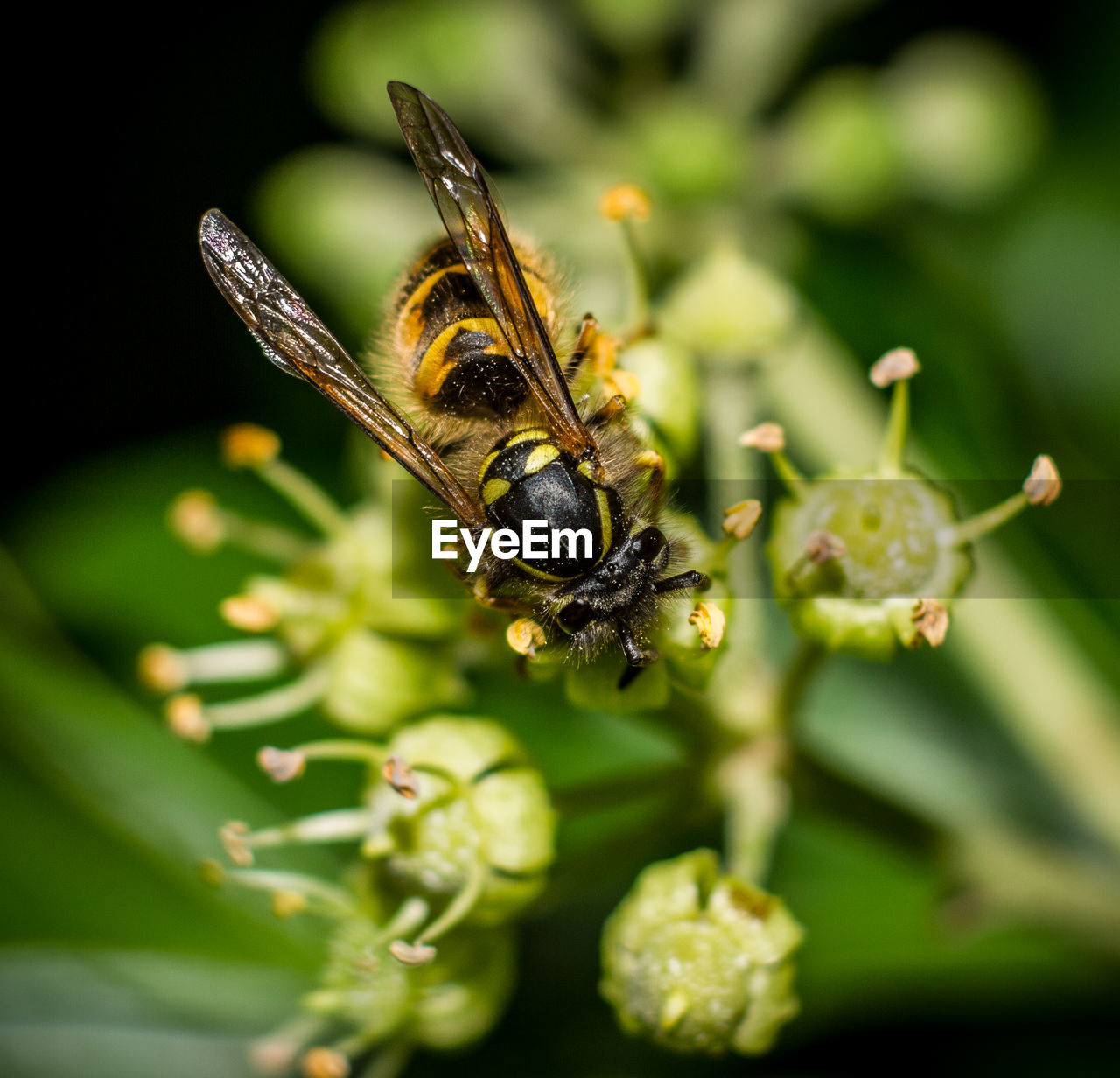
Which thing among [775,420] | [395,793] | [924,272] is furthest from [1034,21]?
[395,793]

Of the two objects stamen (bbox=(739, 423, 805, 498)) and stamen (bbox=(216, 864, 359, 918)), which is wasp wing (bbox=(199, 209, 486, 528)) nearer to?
stamen (bbox=(739, 423, 805, 498))

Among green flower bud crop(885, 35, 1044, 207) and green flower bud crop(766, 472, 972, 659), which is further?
green flower bud crop(885, 35, 1044, 207)

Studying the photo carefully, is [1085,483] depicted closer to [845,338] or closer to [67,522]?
[845,338]

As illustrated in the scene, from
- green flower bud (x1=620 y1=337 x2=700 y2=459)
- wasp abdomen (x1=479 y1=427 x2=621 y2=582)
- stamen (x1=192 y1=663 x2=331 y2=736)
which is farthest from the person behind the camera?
stamen (x1=192 y1=663 x2=331 y2=736)

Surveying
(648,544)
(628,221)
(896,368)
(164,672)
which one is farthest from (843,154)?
(164,672)

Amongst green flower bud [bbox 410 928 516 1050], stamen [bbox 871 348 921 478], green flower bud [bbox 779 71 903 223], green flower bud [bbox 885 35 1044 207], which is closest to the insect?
stamen [bbox 871 348 921 478]

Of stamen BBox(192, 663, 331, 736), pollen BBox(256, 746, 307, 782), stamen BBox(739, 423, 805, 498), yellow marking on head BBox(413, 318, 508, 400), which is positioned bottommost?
pollen BBox(256, 746, 307, 782)

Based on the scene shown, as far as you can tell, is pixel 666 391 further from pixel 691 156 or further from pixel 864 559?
pixel 691 156
